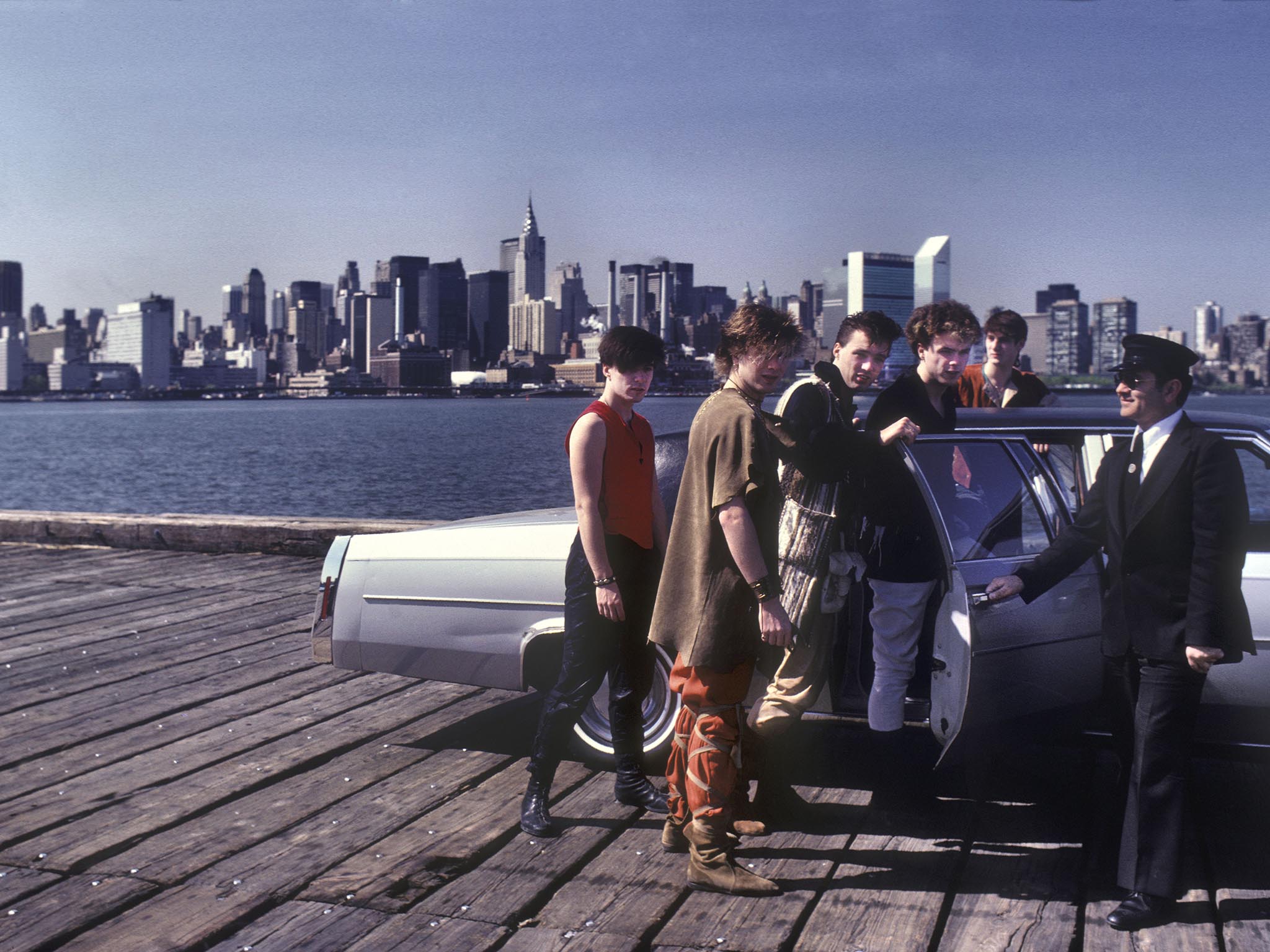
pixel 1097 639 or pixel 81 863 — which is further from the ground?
pixel 1097 639

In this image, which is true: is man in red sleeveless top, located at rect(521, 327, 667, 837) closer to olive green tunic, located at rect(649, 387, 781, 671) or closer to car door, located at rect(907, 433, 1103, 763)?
olive green tunic, located at rect(649, 387, 781, 671)

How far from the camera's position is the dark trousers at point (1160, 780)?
3408 mm

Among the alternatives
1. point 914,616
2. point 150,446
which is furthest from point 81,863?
point 150,446

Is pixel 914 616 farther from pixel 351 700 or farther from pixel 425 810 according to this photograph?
pixel 351 700

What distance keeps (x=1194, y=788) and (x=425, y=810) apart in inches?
117

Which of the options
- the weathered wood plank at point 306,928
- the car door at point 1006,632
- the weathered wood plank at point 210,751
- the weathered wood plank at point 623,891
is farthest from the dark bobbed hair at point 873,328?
the weathered wood plank at point 210,751

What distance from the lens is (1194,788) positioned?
4.68m

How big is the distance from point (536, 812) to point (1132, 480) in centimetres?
225

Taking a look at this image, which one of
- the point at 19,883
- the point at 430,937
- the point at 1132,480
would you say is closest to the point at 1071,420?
the point at 1132,480

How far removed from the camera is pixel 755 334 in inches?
145

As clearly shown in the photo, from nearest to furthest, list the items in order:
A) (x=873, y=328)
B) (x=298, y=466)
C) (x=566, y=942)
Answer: (x=566, y=942) → (x=873, y=328) → (x=298, y=466)

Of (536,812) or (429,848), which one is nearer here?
(429,848)

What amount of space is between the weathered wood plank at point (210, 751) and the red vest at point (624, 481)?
199 cm

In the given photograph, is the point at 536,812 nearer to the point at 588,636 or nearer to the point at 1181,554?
the point at 588,636
